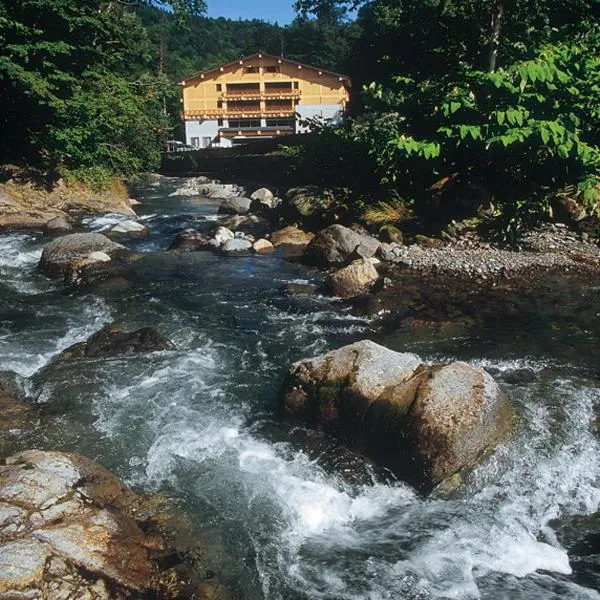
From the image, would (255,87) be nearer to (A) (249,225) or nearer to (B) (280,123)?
(B) (280,123)

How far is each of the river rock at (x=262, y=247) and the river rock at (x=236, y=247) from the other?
20 centimetres

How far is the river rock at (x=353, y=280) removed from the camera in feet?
39.4

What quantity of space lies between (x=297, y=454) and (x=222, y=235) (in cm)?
1144

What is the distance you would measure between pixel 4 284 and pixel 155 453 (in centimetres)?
848

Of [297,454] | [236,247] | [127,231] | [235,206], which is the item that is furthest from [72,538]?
[235,206]

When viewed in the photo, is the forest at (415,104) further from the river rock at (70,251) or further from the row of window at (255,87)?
the row of window at (255,87)

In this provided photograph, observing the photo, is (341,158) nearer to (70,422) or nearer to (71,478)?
(70,422)

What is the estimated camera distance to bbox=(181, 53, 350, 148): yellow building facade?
57312 mm

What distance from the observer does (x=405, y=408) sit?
623cm

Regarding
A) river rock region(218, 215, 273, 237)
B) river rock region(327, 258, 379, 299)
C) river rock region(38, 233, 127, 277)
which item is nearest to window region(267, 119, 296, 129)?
river rock region(218, 215, 273, 237)

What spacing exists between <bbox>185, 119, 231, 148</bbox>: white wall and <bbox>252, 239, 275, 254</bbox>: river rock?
45070mm

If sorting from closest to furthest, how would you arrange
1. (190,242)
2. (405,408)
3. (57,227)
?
(405,408)
(190,242)
(57,227)

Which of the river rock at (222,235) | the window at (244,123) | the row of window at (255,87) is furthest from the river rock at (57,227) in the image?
the row of window at (255,87)

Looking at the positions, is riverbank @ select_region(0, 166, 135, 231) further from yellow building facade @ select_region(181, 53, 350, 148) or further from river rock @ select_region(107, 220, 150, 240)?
yellow building facade @ select_region(181, 53, 350, 148)
